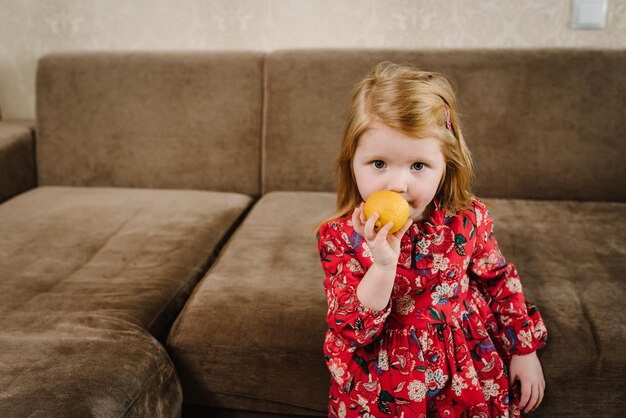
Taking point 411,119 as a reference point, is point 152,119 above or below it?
below

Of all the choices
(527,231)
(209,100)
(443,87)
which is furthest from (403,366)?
(209,100)

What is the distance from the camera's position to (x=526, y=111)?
70.8 inches

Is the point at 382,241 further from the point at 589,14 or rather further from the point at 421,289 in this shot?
the point at 589,14

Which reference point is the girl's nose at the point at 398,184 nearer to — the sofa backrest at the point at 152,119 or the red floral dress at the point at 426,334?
the red floral dress at the point at 426,334

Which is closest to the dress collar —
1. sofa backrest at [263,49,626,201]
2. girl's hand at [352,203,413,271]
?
girl's hand at [352,203,413,271]

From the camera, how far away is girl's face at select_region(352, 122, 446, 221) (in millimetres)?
903

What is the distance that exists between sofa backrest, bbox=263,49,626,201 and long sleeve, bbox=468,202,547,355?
0.80 meters

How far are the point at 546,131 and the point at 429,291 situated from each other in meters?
1.03

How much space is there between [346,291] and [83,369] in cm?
51

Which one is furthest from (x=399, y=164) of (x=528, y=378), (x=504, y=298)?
(x=528, y=378)

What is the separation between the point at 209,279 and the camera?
1366mm

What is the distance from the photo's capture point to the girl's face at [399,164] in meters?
0.90

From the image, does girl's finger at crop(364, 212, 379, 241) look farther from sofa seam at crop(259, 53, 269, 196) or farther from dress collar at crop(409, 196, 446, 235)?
sofa seam at crop(259, 53, 269, 196)

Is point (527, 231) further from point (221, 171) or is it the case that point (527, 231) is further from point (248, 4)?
point (248, 4)
